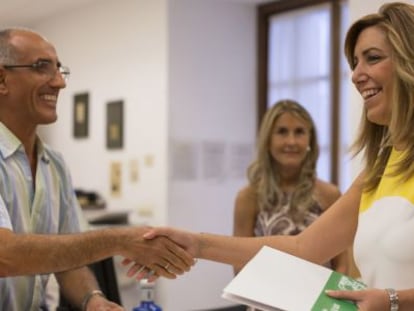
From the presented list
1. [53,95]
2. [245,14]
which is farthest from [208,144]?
[53,95]

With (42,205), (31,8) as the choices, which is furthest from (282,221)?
(31,8)

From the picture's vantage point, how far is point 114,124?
17.5 ft

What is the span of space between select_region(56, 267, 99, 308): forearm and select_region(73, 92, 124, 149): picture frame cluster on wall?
10.9 ft

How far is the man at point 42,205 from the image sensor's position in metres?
1.70

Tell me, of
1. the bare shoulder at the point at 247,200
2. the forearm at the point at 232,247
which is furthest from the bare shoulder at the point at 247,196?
the forearm at the point at 232,247

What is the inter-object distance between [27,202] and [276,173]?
4.81 feet

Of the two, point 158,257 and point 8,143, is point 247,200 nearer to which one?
point 158,257

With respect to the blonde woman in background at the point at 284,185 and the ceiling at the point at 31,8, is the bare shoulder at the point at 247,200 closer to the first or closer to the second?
the blonde woman in background at the point at 284,185

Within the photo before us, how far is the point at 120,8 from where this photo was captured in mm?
5242

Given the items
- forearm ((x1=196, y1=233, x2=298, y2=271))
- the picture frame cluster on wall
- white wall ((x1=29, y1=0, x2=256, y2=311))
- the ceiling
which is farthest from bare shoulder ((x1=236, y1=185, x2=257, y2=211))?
the ceiling

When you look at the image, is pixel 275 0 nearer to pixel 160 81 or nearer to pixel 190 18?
→ pixel 190 18

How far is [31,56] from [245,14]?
363 cm

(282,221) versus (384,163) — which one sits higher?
(384,163)

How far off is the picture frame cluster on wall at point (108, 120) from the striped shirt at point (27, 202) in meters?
3.27
